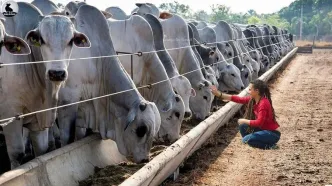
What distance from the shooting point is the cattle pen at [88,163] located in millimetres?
4215

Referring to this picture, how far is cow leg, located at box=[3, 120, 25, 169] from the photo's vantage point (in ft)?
18.2

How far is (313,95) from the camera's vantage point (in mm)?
13102

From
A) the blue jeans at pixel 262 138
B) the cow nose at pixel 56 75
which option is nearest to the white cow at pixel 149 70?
the blue jeans at pixel 262 138

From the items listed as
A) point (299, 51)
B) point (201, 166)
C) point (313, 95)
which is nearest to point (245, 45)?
point (313, 95)

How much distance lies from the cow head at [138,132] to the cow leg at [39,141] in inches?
33.2

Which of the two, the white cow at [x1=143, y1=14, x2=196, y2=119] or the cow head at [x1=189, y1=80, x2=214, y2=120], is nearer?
the white cow at [x1=143, y1=14, x2=196, y2=119]

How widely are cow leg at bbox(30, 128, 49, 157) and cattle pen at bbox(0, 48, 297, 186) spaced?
1.97ft

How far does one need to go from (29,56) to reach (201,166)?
2.39m

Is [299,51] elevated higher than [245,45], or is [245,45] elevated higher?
[245,45]

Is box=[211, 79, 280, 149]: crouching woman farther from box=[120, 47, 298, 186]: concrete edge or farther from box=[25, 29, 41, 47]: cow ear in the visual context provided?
box=[25, 29, 41, 47]: cow ear

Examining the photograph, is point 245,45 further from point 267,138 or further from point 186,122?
point 267,138

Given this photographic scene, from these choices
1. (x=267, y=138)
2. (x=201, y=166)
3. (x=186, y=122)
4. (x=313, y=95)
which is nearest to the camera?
(x=201, y=166)

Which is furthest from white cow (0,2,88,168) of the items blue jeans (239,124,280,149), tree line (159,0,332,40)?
tree line (159,0,332,40)

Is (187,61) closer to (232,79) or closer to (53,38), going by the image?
(232,79)
